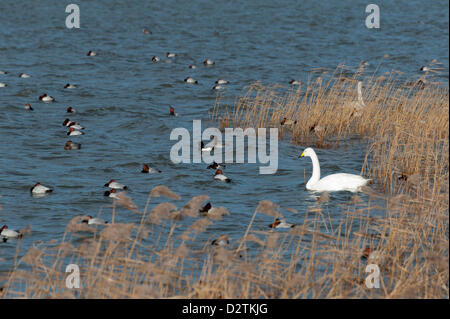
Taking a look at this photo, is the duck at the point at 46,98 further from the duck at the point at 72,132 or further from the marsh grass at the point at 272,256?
the marsh grass at the point at 272,256

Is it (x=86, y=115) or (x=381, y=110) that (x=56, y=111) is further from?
(x=381, y=110)

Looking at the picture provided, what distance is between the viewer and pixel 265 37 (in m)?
39.5

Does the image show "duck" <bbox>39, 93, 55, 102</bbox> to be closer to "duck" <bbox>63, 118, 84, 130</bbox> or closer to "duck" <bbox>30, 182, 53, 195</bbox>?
"duck" <bbox>63, 118, 84, 130</bbox>

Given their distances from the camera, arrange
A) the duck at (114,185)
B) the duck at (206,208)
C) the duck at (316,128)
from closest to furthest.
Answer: the duck at (206,208) → the duck at (114,185) → the duck at (316,128)

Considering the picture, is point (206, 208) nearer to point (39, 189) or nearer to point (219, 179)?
point (219, 179)

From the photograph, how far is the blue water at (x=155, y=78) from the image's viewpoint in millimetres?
14758

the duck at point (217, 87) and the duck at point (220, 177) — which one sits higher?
the duck at point (217, 87)

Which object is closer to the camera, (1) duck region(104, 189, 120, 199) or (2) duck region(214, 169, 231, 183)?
(1) duck region(104, 189, 120, 199)

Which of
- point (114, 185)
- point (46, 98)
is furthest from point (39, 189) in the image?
point (46, 98)

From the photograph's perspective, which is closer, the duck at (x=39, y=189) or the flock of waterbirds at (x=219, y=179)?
the flock of waterbirds at (x=219, y=179)

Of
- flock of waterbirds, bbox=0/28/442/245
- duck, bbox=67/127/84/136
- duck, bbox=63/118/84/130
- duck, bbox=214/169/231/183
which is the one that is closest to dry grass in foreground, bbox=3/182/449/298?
flock of waterbirds, bbox=0/28/442/245

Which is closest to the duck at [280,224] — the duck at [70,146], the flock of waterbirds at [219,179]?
the flock of waterbirds at [219,179]

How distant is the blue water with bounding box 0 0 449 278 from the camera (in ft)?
48.4

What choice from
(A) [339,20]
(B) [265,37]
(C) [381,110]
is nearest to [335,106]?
(C) [381,110]
